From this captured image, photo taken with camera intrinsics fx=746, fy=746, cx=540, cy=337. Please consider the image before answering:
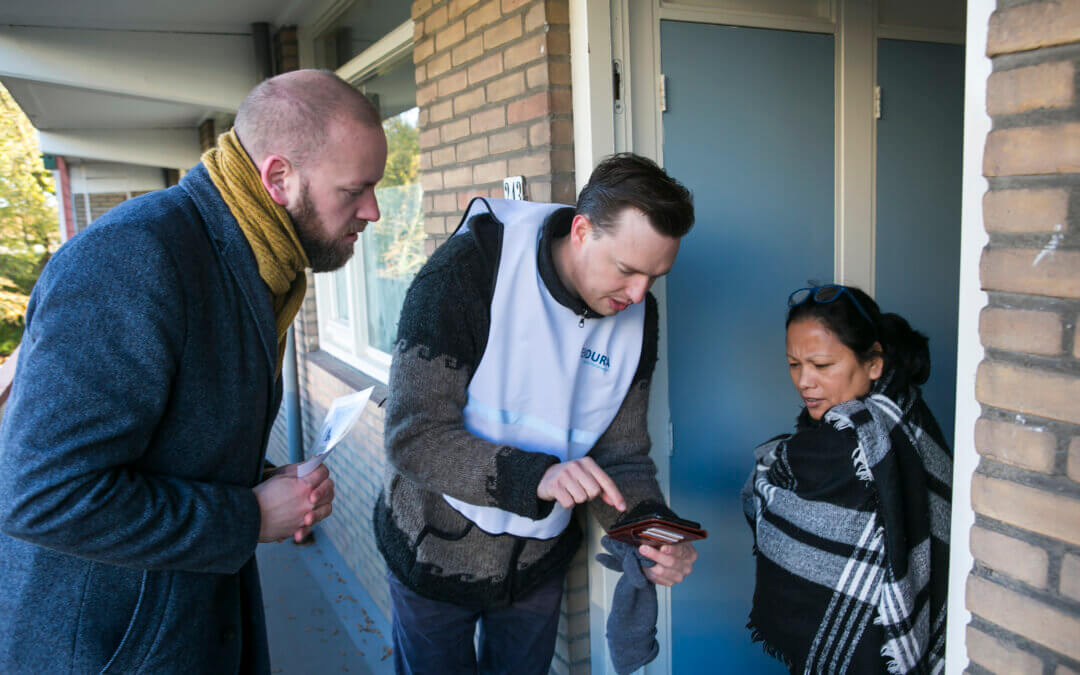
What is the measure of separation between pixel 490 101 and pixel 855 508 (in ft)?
5.88

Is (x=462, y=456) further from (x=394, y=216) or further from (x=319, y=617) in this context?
(x=319, y=617)

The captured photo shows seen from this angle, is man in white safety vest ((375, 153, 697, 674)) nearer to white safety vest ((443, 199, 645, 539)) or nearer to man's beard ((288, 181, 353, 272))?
white safety vest ((443, 199, 645, 539))

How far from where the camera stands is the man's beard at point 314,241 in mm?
1489

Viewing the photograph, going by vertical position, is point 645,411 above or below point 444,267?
below

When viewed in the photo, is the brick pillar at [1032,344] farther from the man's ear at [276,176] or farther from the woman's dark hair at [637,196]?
the man's ear at [276,176]

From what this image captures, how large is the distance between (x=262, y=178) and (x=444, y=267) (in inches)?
20.1

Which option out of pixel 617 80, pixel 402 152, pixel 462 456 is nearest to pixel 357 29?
pixel 402 152

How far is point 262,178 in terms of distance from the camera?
145 centimetres

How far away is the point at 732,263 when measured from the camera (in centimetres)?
259

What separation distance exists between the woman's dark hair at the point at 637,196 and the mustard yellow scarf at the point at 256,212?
2.29 ft

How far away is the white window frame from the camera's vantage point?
13.0ft

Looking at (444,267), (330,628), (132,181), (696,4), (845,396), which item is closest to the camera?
(444,267)

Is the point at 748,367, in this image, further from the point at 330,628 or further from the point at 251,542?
the point at 330,628

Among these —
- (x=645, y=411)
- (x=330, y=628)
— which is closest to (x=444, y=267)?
(x=645, y=411)
